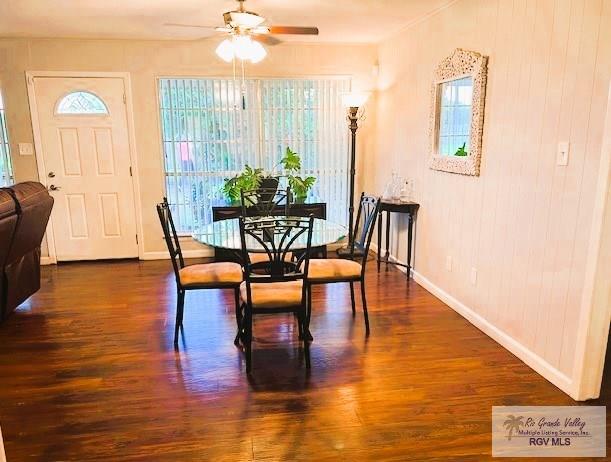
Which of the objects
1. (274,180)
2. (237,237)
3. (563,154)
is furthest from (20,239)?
(563,154)

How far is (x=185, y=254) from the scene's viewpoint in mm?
5438

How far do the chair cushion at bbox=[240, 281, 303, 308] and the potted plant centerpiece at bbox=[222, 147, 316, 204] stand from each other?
167 cm

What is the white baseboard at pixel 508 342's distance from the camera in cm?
252

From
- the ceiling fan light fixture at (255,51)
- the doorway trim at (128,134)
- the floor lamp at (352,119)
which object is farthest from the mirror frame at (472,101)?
the doorway trim at (128,134)

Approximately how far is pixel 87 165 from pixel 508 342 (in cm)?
460

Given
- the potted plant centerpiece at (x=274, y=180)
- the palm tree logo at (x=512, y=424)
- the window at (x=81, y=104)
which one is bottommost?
the palm tree logo at (x=512, y=424)

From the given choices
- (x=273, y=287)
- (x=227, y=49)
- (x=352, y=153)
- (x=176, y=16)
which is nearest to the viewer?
(x=273, y=287)

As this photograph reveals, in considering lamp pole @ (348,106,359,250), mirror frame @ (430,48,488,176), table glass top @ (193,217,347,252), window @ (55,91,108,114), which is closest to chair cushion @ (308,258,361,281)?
table glass top @ (193,217,347,252)

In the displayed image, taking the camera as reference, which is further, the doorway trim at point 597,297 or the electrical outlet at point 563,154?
the electrical outlet at point 563,154

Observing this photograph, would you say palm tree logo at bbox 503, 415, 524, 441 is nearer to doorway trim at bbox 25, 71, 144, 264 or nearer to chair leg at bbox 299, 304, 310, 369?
chair leg at bbox 299, 304, 310, 369

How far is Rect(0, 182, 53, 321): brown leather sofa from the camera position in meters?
3.13

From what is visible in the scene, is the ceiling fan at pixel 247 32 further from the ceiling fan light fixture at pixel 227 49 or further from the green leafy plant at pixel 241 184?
the green leafy plant at pixel 241 184

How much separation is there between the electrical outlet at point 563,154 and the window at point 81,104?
449 centimetres

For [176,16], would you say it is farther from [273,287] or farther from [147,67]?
[273,287]
